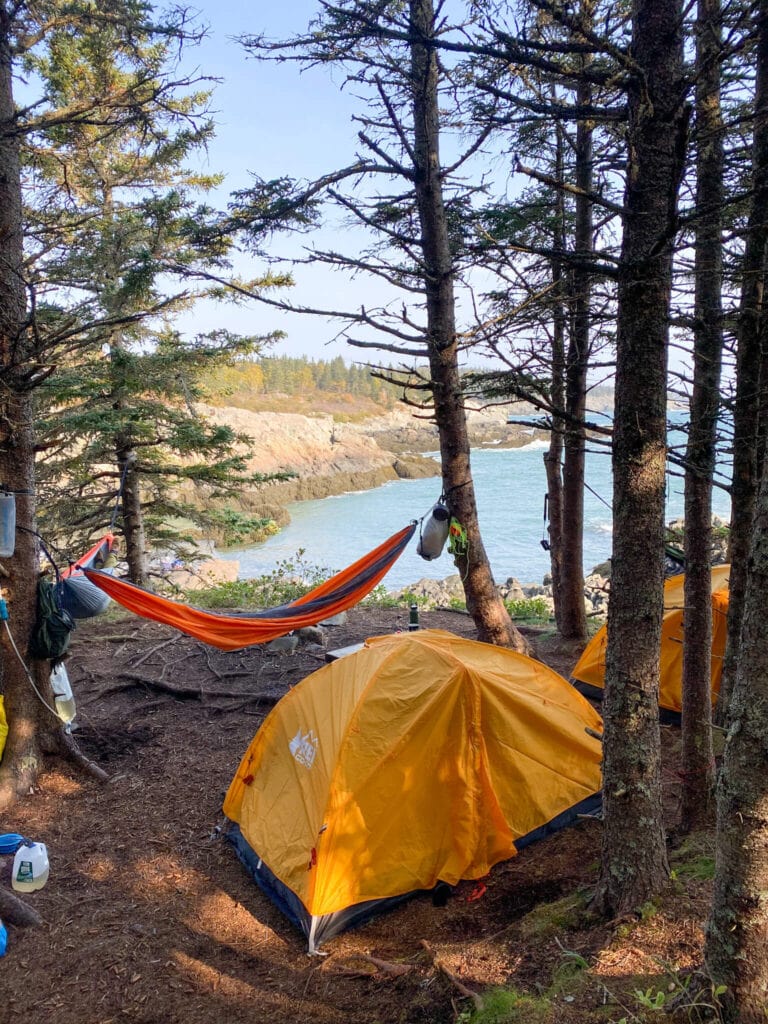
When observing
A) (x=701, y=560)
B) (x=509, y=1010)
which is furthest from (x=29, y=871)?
(x=701, y=560)

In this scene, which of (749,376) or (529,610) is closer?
(749,376)

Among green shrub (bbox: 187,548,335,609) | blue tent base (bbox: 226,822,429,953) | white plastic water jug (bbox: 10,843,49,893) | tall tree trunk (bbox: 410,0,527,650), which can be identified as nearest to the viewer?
blue tent base (bbox: 226,822,429,953)

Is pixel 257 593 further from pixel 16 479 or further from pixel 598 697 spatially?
pixel 16 479

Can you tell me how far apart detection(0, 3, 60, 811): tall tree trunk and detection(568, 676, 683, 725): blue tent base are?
12.8 feet

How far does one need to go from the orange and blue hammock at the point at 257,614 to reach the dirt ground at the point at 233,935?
1.00 m

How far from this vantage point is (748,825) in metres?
1.63

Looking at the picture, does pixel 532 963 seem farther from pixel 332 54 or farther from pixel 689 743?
pixel 332 54

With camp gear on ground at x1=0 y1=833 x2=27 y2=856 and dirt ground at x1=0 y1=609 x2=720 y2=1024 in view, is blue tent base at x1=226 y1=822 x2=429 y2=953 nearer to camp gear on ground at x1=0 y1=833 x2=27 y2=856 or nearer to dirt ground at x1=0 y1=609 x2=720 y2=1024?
dirt ground at x1=0 y1=609 x2=720 y2=1024

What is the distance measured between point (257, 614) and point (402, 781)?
189cm

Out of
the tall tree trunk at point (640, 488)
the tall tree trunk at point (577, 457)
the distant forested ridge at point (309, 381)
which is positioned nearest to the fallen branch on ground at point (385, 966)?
the tall tree trunk at point (640, 488)

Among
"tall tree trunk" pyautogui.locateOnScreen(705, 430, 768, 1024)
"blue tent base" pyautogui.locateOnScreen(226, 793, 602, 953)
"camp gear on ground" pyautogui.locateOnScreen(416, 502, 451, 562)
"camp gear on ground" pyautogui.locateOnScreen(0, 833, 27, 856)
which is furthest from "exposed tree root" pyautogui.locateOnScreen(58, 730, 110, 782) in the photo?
"tall tree trunk" pyautogui.locateOnScreen(705, 430, 768, 1024)

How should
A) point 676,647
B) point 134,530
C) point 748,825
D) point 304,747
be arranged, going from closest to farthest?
point 748,825, point 304,747, point 676,647, point 134,530

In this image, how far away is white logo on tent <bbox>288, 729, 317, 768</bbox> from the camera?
3568 mm

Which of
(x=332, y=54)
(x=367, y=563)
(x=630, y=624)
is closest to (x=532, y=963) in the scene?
(x=630, y=624)
